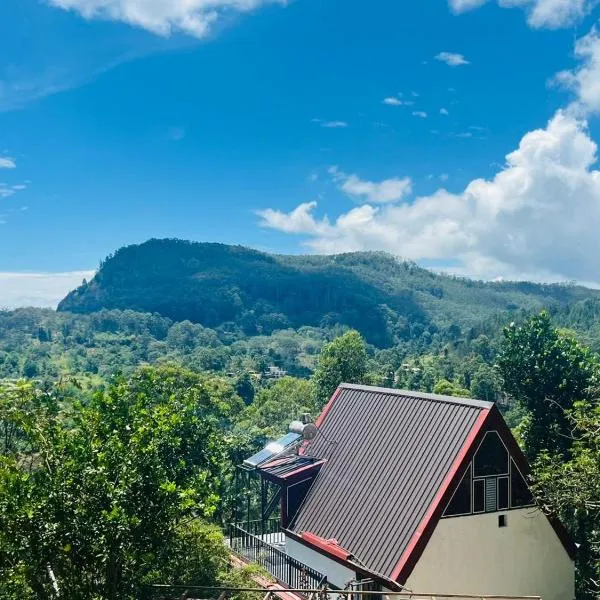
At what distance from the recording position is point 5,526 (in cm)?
891

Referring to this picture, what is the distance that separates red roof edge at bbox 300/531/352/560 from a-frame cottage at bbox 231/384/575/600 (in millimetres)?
37

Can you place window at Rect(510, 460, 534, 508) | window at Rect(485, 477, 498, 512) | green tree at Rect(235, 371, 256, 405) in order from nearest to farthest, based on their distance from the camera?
window at Rect(485, 477, 498, 512) → window at Rect(510, 460, 534, 508) → green tree at Rect(235, 371, 256, 405)

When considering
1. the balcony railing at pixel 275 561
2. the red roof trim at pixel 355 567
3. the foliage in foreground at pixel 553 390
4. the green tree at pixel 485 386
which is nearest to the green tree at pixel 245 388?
the green tree at pixel 485 386

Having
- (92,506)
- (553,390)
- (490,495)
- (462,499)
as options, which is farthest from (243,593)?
(553,390)

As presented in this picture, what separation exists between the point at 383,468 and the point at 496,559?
3.81 m

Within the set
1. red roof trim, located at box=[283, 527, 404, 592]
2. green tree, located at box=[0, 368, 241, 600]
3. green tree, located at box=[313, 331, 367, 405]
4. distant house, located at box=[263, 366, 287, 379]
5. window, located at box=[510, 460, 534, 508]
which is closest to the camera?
green tree, located at box=[0, 368, 241, 600]

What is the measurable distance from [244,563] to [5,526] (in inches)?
451

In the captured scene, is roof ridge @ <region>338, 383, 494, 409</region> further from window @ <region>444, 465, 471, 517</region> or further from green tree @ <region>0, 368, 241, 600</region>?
green tree @ <region>0, 368, 241, 600</region>

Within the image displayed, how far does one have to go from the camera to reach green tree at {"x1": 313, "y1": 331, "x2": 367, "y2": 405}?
55438mm

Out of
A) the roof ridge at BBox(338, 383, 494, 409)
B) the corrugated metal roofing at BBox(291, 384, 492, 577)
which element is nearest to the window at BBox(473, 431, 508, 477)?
the corrugated metal roofing at BBox(291, 384, 492, 577)

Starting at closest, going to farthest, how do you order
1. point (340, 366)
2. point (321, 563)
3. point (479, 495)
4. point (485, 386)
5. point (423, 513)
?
point (423, 513) → point (479, 495) → point (321, 563) → point (340, 366) → point (485, 386)

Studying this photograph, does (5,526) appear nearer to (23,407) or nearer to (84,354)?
(23,407)

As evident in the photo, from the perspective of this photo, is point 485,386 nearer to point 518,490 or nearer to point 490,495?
point 518,490

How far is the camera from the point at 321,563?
17.4 meters
